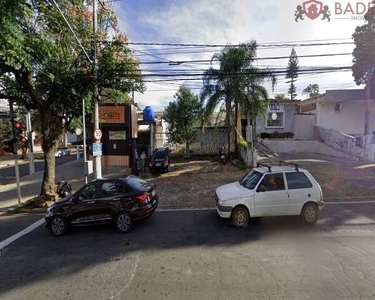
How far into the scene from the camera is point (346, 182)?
11.6 metres

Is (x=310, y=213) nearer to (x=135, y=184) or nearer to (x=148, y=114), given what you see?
(x=135, y=184)

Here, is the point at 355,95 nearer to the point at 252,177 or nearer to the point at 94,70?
the point at 252,177

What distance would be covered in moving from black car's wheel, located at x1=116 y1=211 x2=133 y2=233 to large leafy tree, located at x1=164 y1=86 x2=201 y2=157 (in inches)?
593

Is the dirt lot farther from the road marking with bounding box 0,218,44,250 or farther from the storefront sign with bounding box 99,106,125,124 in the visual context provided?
the storefront sign with bounding box 99,106,125,124

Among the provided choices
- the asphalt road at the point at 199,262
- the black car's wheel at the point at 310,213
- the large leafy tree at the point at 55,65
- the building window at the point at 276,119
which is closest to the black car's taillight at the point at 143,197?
the asphalt road at the point at 199,262

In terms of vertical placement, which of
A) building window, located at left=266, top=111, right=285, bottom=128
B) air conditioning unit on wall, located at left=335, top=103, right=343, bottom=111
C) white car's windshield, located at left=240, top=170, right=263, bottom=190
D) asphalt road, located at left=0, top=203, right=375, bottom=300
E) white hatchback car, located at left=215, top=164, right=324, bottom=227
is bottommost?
asphalt road, located at left=0, top=203, right=375, bottom=300

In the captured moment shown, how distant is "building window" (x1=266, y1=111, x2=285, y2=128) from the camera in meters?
23.6

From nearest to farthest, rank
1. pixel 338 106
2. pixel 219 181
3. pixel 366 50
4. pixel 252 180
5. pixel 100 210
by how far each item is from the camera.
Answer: pixel 100 210
pixel 252 180
pixel 219 181
pixel 366 50
pixel 338 106

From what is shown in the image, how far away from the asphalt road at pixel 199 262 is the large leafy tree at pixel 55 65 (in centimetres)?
538

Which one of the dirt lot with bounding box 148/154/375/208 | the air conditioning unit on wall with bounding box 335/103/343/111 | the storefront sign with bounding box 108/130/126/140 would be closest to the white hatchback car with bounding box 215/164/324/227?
the dirt lot with bounding box 148/154/375/208

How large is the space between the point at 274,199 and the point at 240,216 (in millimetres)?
A: 1093

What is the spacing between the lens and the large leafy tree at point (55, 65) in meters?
8.31

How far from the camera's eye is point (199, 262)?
513 cm

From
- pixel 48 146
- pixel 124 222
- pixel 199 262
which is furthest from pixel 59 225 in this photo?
pixel 48 146
